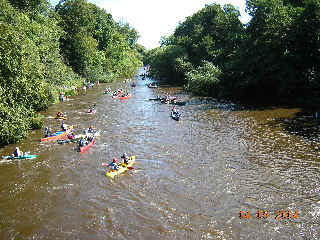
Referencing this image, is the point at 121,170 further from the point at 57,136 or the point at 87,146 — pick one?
the point at 57,136

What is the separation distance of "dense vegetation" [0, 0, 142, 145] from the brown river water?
3762 millimetres

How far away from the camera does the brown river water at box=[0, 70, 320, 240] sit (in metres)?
15.8

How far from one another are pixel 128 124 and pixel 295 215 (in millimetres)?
22861

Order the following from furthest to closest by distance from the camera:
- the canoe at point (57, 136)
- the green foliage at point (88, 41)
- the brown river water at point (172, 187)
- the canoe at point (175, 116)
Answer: the green foliage at point (88, 41) < the canoe at point (175, 116) < the canoe at point (57, 136) < the brown river water at point (172, 187)

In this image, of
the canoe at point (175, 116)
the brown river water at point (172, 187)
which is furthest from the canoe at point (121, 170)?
the canoe at point (175, 116)

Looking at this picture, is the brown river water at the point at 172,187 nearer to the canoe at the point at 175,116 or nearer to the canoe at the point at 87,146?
the canoe at the point at 87,146

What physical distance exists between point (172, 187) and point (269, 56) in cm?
2988

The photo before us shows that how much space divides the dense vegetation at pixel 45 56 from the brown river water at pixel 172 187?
3.76 meters

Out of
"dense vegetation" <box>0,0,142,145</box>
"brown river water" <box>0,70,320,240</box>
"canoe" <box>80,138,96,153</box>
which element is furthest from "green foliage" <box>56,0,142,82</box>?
"canoe" <box>80,138,96,153</box>

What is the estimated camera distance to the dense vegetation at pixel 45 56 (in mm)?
27264

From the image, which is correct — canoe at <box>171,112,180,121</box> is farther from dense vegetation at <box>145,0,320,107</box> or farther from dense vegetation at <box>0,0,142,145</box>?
dense vegetation at <box>0,0,142,145</box>

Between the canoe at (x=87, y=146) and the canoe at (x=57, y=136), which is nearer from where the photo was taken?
the canoe at (x=87, y=146)

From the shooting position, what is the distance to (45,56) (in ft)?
Answer: 162

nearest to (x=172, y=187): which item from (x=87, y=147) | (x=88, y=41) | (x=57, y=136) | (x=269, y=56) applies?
(x=87, y=147)
